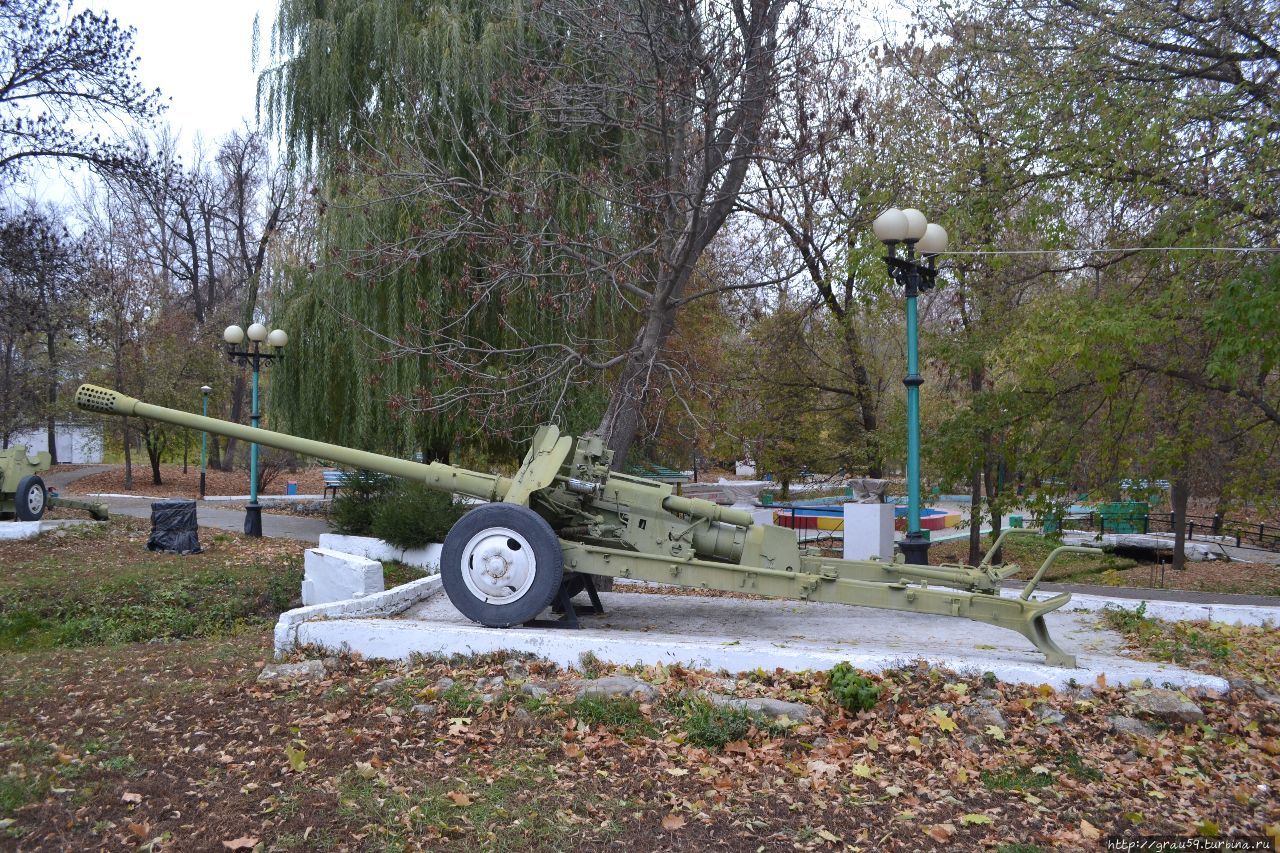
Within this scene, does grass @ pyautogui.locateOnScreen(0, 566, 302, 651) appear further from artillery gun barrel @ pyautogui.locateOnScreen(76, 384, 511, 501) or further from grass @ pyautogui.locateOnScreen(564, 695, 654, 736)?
grass @ pyautogui.locateOnScreen(564, 695, 654, 736)

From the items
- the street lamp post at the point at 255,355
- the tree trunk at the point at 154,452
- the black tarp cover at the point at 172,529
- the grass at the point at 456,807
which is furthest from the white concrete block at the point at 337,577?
the tree trunk at the point at 154,452

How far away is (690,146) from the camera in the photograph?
36.2ft

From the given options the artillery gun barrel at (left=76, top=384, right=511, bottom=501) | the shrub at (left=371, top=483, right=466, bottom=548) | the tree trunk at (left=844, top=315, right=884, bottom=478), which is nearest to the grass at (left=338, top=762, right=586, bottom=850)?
the artillery gun barrel at (left=76, top=384, right=511, bottom=501)

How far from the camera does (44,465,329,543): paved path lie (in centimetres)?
1800

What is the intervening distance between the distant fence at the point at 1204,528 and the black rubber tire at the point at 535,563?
16.8 m

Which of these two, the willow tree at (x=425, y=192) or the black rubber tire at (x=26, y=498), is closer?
the willow tree at (x=425, y=192)

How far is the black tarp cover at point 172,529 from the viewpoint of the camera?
13.4 meters

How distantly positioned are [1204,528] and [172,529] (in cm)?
2539

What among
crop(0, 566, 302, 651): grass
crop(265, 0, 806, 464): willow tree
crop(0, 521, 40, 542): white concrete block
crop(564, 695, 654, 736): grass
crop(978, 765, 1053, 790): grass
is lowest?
crop(0, 566, 302, 651): grass

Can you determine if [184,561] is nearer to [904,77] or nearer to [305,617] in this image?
[305,617]

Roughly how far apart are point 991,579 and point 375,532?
27.6 ft

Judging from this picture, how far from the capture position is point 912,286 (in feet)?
28.1

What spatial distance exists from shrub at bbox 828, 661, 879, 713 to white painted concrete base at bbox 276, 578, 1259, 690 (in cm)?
26

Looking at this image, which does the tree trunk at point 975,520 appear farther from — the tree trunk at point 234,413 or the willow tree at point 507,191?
the tree trunk at point 234,413
